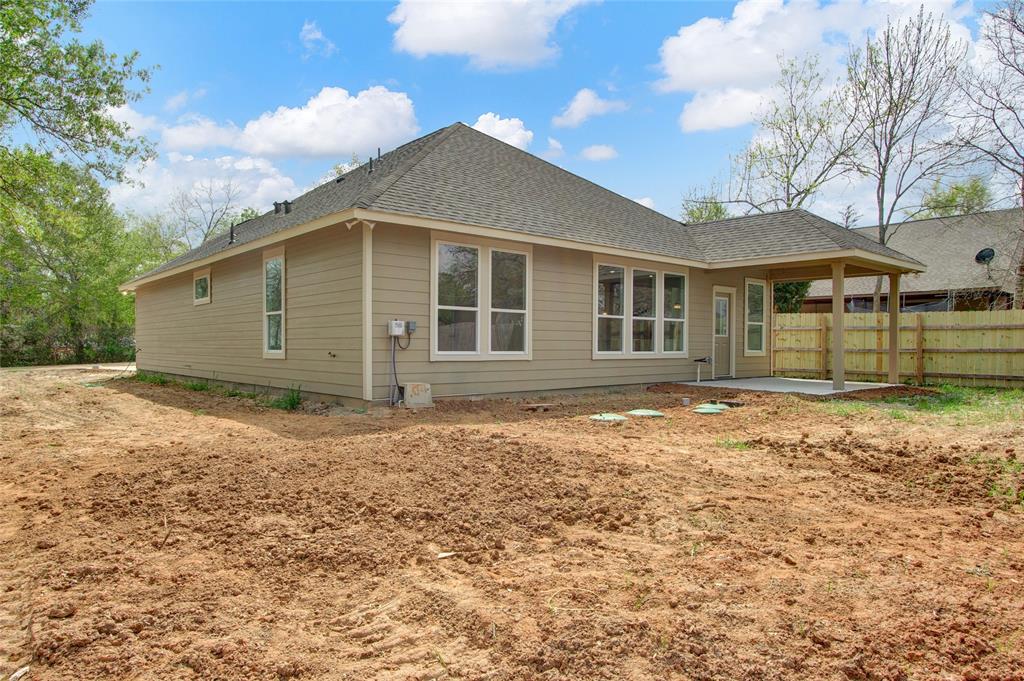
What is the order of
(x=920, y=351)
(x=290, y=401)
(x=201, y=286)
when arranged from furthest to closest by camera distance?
1. (x=920, y=351)
2. (x=201, y=286)
3. (x=290, y=401)

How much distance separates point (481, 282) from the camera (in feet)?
31.2

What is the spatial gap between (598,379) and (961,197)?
22.8 m

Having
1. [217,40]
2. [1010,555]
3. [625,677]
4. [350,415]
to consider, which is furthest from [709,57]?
[625,677]

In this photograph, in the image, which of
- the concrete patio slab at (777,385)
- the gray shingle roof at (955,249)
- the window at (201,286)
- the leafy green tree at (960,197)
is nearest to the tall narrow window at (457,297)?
the concrete patio slab at (777,385)

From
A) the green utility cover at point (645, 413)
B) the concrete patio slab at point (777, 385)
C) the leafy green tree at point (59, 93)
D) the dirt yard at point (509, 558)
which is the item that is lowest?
the dirt yard at point (509, 558)

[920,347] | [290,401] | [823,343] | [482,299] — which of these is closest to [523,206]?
[482,299]

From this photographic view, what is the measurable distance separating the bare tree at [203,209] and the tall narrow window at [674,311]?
33.0 metres

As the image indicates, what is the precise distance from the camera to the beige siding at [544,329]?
27.8 feet

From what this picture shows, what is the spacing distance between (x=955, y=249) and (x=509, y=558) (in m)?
25.4

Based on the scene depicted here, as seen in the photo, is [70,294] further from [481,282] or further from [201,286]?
[481,282]

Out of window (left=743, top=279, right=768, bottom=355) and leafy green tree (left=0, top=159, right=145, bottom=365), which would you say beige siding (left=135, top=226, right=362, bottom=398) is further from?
leafy green tree (left=0, top=159, right=145, bottom=365)

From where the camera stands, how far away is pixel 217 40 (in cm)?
1254

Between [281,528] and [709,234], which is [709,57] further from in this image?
[281,528]

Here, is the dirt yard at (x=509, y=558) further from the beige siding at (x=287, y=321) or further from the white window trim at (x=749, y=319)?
the white window trim at (x=749, y=319)
